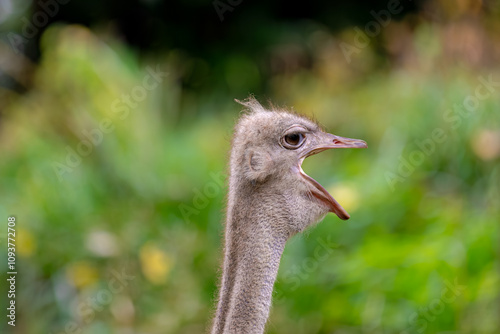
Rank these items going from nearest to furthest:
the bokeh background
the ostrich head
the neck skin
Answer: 1. the neck skin
2. the ostrich head
3. the bokeh background

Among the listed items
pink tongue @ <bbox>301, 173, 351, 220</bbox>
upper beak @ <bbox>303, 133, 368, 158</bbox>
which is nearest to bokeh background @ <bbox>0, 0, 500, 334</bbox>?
upper beak @ <bbox>303, 133, 368, 158</bbox>

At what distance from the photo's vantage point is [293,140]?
108 inches

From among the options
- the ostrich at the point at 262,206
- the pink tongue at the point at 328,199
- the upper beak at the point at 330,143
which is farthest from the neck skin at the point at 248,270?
the upper beak at the point at 330,143

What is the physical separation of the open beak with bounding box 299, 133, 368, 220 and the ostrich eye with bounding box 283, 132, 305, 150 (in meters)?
0.04

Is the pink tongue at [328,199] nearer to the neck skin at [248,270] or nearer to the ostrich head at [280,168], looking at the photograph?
the ostrich head at [280,168]

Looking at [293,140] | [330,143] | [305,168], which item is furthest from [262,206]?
[305,168]

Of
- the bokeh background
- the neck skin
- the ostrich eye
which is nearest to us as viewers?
the neck skin

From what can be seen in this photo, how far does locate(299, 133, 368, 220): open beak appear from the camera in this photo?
2656 mm

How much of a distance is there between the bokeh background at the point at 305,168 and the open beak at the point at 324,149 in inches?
34.2

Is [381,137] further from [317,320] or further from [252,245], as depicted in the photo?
[252,245]

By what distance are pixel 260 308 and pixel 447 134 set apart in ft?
11.9

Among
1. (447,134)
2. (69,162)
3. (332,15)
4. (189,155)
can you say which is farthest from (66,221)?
(332,15)

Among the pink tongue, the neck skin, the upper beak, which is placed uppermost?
the upper beak

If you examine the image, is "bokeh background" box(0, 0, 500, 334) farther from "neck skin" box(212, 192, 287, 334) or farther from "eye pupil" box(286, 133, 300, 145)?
"neck skin" box(212, 192, 287, 334)
